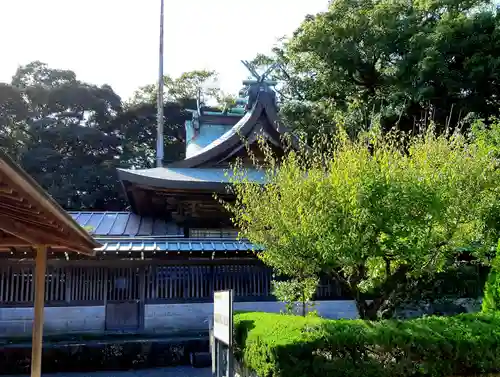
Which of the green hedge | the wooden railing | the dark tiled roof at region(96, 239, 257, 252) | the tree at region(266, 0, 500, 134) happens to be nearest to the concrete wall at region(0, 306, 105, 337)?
the wooden railing

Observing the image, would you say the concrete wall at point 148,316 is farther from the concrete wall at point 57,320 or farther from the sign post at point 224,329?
the sign post at point 224,329

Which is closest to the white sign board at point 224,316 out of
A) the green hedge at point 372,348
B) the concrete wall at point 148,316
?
the green hedge at point 372,348

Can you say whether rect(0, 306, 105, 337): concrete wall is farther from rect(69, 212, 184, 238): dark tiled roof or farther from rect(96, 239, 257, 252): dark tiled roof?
rect(69, 212, 184, 238): dark tiled roof

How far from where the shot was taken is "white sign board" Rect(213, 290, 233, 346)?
6.47 m

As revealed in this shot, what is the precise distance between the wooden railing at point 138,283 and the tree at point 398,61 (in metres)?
9.85

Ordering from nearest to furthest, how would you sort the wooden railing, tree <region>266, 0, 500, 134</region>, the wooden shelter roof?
the wooden shelter roof < the wooden railing < tree <region>266, 0, 500, 134</region>

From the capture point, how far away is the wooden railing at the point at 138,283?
1271cm

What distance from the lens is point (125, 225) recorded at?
1603cm

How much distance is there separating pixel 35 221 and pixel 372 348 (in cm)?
448

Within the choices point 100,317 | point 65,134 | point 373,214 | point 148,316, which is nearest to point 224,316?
point 373,214

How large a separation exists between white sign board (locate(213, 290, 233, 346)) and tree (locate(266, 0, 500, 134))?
1472cm

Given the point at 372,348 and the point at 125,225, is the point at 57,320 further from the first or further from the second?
the point at 372,348

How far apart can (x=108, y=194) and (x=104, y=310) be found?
70.0ft

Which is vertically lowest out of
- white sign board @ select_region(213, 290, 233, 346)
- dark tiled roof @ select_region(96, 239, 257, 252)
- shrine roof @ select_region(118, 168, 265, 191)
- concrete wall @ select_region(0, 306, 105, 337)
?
concrete wall @ select_region(0, 306, 105, 337)
